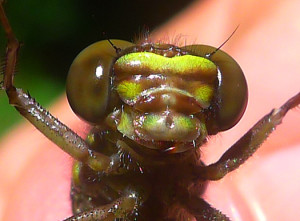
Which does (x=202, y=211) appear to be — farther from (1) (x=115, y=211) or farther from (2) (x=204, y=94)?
(2) (x=204, y=94)

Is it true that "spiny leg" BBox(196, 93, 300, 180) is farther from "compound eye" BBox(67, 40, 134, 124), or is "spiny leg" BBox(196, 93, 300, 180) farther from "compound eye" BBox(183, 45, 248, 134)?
"compound eye" BBox(67, 40, 134, 124)

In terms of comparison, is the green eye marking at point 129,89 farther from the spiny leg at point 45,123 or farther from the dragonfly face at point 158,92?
the spiny leg at point 45,123

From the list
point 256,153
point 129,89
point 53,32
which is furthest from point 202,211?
point 53,32

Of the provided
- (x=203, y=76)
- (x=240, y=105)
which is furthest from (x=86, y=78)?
(x=240, y=105)

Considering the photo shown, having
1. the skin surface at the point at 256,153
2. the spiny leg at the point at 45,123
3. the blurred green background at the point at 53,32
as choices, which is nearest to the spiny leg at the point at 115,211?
the spiny leg at the point at 45,123

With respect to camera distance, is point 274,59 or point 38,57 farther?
point 38,57

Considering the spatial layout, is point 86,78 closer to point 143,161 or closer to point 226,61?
point 143,161
